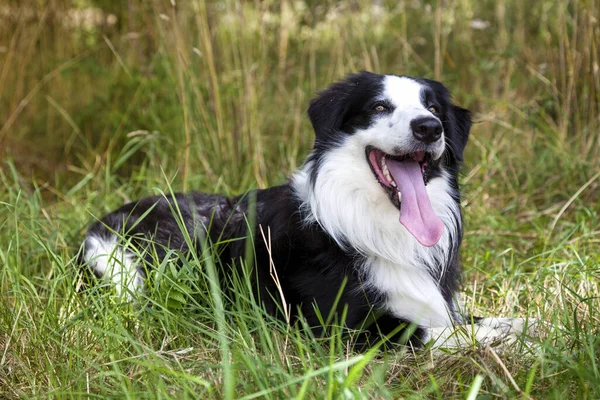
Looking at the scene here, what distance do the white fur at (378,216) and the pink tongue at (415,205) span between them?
9 cm

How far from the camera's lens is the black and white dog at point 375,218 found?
107 inches

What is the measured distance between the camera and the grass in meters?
2.20

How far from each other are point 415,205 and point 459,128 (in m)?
0.51

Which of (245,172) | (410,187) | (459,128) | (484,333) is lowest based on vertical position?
(245,172)

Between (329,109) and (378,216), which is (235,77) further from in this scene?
(378,216)

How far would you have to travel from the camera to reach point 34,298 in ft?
9.04

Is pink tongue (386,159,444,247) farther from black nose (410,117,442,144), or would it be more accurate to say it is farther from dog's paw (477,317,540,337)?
dog's paw (477,317,540,337)

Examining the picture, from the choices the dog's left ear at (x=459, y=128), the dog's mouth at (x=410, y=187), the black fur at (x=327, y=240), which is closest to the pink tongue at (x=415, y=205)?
the dog's mouth at (x=410, y=187)

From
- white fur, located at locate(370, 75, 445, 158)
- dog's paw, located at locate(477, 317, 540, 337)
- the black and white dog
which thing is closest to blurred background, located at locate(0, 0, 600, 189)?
the black and white dog

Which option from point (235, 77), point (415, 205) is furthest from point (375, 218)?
point (235, 77)

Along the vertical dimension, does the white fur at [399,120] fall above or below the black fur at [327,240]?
above

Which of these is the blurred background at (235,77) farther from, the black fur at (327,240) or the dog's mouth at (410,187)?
the dog's mouth at (410,187)

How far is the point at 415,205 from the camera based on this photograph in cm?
276

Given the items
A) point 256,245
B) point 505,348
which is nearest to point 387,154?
point 256,245
